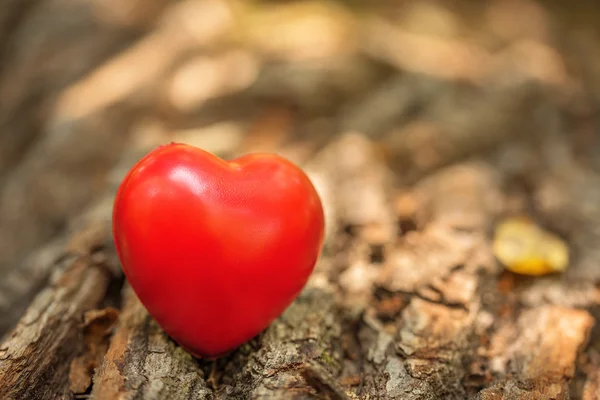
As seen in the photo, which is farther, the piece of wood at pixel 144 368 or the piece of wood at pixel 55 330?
the piece of wood at pixel 55 330

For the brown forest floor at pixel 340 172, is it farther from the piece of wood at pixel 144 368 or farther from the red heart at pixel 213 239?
the red heart at pixel 213 239

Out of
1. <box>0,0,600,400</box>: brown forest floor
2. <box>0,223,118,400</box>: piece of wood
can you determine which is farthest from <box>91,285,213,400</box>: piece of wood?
<box>0,223,118,400</box>: piece of wood

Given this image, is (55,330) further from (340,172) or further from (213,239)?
(340,172)

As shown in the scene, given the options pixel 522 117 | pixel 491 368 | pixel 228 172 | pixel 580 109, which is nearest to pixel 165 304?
pixel 228 172

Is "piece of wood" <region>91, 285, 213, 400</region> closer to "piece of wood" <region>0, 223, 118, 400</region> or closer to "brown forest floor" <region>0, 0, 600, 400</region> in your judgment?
"brown forest floor" <region>0, 0, 600, 400</region>

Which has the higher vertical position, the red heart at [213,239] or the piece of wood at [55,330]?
the red heart at [213,239]

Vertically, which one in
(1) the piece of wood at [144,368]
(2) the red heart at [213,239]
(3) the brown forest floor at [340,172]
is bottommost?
A: (3) the brown forest floor at [340,172]

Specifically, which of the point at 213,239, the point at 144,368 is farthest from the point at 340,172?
the point at 144,368

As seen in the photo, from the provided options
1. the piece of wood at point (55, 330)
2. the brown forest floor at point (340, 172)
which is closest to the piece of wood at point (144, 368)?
the brown forest floor at point (340, 172)
